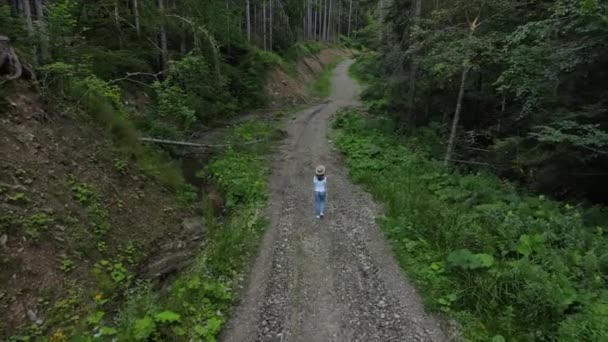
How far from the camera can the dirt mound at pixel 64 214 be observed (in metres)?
5.86

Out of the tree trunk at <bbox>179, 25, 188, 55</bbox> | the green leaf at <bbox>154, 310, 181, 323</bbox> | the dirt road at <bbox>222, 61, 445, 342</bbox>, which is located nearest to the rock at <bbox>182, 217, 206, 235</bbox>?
the dirt road at <bbox>222, 61, 445, 342</bbox>

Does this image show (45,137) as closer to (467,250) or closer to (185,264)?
(185,264)

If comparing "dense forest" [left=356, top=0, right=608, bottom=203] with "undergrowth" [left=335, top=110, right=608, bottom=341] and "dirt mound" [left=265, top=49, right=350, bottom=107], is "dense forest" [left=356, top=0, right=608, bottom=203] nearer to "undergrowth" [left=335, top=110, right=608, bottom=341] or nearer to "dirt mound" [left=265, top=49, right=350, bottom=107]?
"undergrowth" [left=335, top=110, right=608, bottom=341]

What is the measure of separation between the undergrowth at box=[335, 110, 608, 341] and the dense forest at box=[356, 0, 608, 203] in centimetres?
137

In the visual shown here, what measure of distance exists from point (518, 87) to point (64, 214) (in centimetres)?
1078

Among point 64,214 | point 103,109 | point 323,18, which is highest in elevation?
point 323,18

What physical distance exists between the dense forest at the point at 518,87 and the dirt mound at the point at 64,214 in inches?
350

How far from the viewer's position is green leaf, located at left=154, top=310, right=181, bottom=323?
17.8ft

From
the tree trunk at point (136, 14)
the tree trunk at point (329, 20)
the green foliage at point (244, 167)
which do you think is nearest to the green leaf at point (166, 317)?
the green foliage at point (244, 167)

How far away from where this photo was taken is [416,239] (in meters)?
8.26

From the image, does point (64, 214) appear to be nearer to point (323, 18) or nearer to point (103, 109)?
point (103, 109)

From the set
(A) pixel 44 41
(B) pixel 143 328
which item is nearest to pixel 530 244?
(B) pixel 143 328

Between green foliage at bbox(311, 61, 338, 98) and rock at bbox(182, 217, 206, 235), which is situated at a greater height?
green foliage at bbox(311, 61, 338, 98)

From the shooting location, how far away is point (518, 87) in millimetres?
9531
